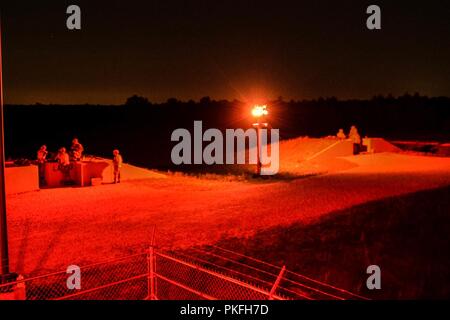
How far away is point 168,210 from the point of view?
1767cm

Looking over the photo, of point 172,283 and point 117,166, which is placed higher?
point 117,166

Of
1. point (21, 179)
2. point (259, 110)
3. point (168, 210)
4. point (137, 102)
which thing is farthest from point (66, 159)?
point (137, 102)

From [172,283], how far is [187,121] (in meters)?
79.1

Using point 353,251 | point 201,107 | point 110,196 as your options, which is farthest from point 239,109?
point 353,251

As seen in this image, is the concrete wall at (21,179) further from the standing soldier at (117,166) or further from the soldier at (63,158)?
the standing soldier at (117,166)

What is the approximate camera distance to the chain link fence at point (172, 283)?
32.0 feet

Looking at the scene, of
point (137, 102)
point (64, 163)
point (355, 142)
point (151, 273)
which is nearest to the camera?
point (151, 273)

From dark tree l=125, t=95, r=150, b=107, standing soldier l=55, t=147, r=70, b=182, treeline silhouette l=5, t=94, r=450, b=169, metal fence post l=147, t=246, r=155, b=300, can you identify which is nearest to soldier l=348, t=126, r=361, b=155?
treeline silhouette l=5, t=94, r=450, b=169

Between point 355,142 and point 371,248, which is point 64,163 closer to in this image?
point 371,248

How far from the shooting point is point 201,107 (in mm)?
110000

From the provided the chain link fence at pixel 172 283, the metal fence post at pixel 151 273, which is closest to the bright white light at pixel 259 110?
the chain link fence at pixel 172 283
